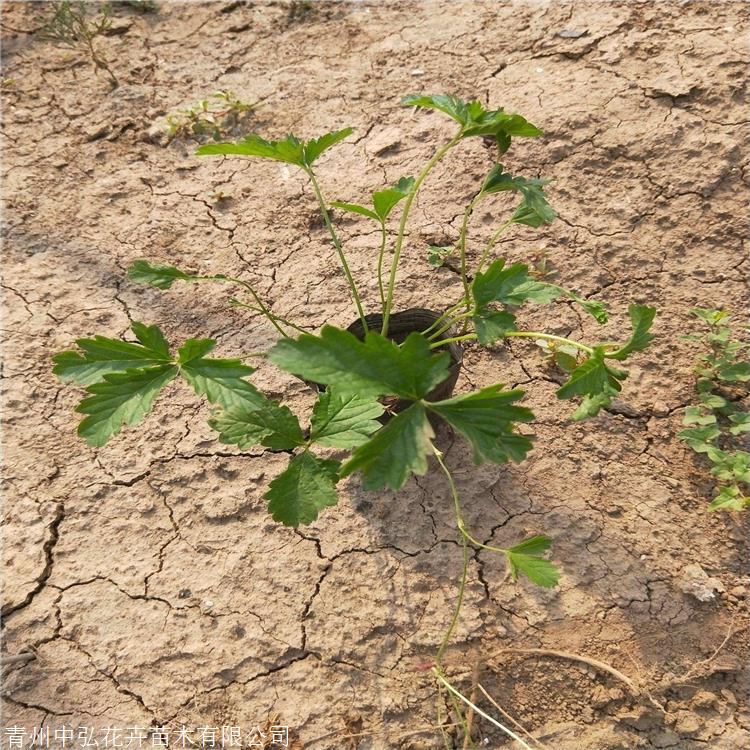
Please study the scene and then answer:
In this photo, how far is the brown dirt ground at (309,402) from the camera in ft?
6.55

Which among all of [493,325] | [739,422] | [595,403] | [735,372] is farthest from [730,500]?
[493,325]

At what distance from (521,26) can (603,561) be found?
3.00m

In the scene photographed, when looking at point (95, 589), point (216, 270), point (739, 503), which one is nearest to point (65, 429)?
point (95, 589)

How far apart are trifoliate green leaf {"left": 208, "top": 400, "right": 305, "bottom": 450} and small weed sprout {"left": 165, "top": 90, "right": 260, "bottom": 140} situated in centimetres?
218

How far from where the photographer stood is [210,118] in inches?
137

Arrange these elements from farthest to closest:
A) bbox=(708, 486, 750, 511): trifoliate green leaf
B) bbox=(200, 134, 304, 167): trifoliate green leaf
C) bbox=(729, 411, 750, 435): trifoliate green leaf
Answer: bbox=(729, 411, 750, 435): trifoliate green leaf, bbox=(708, 486, 750, 511): trifoliate green leaf, bbox=(200, 134, 304, 167): trifoliate green leaf

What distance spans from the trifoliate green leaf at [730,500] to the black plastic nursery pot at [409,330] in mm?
962

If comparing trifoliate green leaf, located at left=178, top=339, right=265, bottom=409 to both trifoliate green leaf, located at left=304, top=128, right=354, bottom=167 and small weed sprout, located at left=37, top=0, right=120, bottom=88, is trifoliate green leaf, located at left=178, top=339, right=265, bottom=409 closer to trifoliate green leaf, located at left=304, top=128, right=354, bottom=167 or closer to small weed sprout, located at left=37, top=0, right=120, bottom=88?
trifoliate green leaf, located at left=304, top=128, right=354, bottom=167

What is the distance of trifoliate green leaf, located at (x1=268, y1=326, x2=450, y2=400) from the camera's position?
144 centimetres

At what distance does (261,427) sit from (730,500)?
1.56 metres

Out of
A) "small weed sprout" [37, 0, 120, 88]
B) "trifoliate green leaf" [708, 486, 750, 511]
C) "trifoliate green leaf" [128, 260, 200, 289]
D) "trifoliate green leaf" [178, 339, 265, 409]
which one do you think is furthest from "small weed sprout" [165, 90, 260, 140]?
"trifoliate green leaf" [708, 486, 750, 511]

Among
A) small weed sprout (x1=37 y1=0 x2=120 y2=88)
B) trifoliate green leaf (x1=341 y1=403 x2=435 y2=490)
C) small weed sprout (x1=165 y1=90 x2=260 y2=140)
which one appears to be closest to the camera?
trifoliate green leaf (x1=341 y1=403 x2=435 y2=490)

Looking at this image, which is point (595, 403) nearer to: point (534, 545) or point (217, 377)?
point (534, 545)

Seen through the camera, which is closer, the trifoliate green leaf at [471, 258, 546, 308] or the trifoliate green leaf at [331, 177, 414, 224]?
the trifoliate green leaf at [471, 258, 546, 308]
